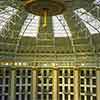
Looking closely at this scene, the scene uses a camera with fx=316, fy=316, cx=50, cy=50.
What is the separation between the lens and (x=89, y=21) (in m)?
42.1

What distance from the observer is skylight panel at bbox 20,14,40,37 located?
41.7 meters

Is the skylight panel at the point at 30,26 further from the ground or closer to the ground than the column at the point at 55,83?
further from the ground

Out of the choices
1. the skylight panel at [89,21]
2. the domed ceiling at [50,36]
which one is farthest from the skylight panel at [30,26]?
the skylight panel at [89,21]

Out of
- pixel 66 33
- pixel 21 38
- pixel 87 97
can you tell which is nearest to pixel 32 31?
pixel 21 38

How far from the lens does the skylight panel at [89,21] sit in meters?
40.2

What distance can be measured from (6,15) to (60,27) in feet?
25.3

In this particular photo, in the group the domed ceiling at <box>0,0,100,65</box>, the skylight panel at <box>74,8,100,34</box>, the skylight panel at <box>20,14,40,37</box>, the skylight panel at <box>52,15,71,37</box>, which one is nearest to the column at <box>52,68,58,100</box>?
the domed ceiling at <box>0,0,100,65</box>

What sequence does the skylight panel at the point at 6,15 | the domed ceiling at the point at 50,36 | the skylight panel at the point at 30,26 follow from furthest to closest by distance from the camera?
the domed ceiling at the point at 50,36, the skylight panel at the point at 30,26, the skylight panel at the point at 6,15

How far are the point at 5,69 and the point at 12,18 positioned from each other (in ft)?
26.5

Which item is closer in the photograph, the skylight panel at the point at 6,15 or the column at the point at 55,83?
the skylight panel at the point at 6,15

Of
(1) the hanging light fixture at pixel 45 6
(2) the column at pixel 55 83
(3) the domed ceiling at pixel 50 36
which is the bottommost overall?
(2) the column at pixel 55 83

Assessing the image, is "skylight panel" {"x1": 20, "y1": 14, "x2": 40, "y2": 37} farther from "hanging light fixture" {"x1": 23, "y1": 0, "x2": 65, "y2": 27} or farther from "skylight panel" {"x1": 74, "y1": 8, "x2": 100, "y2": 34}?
"hanging light fixture" {"x1": 23, "y1": 0, "x2": 65, "y2": 27}

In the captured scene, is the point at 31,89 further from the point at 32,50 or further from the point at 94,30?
the point at 94,30

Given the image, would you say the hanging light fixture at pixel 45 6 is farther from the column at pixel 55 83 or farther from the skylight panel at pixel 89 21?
the column at pixel 55 83
